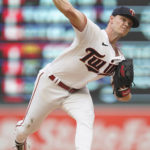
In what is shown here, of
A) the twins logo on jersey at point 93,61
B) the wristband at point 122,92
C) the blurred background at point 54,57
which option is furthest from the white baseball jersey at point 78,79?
the blurred background at point 54,57

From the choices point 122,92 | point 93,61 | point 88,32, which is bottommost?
point 122,92

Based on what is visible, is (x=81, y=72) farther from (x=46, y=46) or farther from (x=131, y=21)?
(x=46, y=46)

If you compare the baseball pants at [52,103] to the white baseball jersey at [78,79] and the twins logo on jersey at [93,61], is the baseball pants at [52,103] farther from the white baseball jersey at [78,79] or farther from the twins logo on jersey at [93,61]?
the twins logo on jersey at [93,61]

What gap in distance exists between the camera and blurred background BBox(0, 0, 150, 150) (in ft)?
19.2

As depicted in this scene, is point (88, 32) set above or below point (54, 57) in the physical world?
above

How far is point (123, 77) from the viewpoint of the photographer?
164 inches

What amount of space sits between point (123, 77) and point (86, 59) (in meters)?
0.37

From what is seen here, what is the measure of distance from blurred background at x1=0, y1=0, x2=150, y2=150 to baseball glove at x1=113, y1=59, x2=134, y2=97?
1.59m

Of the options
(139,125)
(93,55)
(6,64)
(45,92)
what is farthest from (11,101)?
(93,55)

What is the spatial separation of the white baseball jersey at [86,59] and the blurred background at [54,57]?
5.75 ft

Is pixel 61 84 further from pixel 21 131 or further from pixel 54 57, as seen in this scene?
pixel 54 57

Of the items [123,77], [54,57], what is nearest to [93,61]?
[123,77]

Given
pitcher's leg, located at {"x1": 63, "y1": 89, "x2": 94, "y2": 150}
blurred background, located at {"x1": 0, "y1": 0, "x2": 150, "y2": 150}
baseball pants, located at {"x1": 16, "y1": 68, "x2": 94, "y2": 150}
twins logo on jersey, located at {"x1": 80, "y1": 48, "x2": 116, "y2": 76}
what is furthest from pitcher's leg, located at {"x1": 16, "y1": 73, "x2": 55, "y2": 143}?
blurred background, located at {"x1": 0, "y1": 0, "x2": 150, "y2": 150}

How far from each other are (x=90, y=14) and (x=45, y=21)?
0.50 meters
